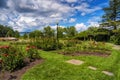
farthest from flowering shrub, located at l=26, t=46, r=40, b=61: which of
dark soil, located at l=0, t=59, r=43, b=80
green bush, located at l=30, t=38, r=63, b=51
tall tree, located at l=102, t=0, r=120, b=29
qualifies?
tall tree, located at l=102, t=0, r=120, b=29

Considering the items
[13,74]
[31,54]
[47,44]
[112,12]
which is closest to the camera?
[13,74]

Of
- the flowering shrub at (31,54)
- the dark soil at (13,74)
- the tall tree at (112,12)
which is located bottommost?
the dark soil at (13,74)

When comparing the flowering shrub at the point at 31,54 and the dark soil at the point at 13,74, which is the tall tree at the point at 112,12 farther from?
the dark soil at the point at 13,74

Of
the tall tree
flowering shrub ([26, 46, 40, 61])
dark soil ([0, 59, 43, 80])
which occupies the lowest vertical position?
dark soil ([0, 59, 43, 80])

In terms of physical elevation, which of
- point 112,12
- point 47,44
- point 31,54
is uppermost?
point 112,12

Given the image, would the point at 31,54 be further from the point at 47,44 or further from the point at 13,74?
the point at 47,44

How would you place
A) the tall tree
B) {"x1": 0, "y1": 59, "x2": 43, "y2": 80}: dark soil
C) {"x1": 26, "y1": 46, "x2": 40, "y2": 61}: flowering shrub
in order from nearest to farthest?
{"x1": 0, "y1": 59, "x2": 43, "y2": 80}: dark soil, {"x1": 26, "y1": 46, "x2": 40, "y2": 61}: flowering shrub, the tall tree

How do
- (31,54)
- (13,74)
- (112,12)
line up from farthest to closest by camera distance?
(112,12) → (31,54) → (13,74)

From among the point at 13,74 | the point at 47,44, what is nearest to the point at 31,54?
the point at 13,74

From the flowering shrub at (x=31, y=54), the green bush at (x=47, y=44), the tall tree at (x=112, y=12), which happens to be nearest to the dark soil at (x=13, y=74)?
the flowering shrub at (x=31, y=54)

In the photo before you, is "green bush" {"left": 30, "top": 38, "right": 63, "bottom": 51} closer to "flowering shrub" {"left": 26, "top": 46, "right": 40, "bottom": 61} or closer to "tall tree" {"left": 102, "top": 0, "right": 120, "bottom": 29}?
"flowering shrub" {"left": 26, "top": 46, "right": 40, "bottom": 61}

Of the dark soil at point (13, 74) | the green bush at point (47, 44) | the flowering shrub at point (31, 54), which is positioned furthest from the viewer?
the green bush at point (47, 44)

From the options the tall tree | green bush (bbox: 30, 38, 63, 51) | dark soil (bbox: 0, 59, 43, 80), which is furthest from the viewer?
the tall tree

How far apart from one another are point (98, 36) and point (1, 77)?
24120 mm
